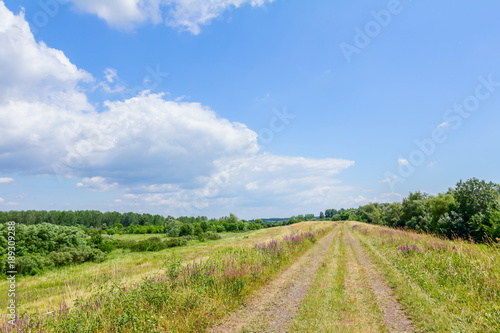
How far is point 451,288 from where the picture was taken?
880 centimetres

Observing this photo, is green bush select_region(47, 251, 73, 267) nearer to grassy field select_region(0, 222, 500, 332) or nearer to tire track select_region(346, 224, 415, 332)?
grassy field select_region(0, 222, 500, 332)

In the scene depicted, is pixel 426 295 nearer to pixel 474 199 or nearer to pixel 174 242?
pixel 474 199

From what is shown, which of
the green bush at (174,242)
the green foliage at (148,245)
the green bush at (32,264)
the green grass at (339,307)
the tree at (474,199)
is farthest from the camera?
the green bush at (174,242)

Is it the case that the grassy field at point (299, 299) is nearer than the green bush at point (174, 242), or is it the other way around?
the grassy field at point (299, 299)

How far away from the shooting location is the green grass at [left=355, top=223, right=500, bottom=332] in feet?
21.4

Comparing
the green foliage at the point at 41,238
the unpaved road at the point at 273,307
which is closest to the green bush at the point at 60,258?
the green foliage at the point at 41,238

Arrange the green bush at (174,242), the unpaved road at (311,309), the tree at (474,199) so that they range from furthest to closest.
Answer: the green bush at (174,242), the tree at (474,199), the unpaved road at (311,309)

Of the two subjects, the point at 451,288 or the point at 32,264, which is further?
the point at 32,264

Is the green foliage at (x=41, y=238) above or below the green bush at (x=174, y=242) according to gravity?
above

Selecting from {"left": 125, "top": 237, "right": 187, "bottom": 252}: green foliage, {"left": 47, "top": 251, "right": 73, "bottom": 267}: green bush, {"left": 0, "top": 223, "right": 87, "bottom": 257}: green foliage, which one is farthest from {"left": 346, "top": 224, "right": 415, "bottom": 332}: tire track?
{"left": 125, "top": 237, "right": 187, "bottom": 252}: green foliage

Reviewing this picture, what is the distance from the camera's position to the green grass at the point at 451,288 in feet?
21.4

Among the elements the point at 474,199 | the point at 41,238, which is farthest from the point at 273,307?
the point at 474,199

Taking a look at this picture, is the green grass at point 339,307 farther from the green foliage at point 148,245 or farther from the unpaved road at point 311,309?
the green foliage at point 148,245

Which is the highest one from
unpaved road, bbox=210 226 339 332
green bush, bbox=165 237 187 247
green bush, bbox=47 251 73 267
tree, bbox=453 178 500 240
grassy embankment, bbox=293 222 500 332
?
tree, bbox=453 178 500 240
